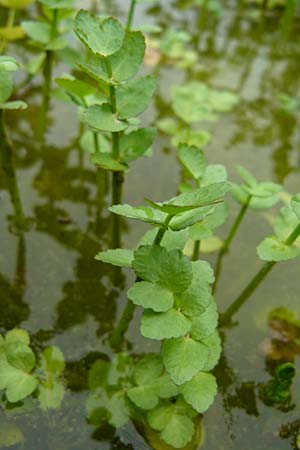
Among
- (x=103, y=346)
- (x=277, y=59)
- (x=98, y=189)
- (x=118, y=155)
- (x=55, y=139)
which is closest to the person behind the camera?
(x=118, y=155)

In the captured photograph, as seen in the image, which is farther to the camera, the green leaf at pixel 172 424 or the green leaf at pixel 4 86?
the green leaf at pixel 4 86

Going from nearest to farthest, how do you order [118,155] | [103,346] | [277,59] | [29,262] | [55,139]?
[118,155] < [103,346] < [29,262] < [55,139] < [277,59]

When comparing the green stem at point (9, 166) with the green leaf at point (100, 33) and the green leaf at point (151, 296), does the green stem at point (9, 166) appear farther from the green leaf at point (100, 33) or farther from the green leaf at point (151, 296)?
the green leaf at point (151, 296)

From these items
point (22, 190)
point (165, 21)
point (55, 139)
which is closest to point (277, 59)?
point (165, 21)

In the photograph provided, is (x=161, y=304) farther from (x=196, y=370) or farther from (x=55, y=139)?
(x=55, y=139)

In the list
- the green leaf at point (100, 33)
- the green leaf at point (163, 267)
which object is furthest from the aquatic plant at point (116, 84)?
the green leaf at point (163, 267)

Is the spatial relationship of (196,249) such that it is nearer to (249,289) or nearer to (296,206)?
(249,289)

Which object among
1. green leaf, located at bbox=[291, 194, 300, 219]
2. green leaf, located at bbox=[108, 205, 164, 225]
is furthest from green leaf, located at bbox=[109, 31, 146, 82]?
green leaf, located at bbox=[291, 194, 300, 219]
